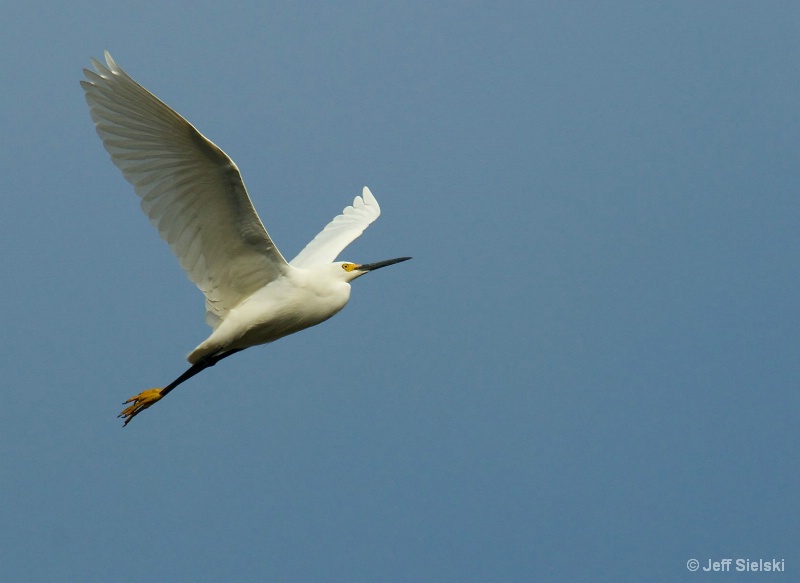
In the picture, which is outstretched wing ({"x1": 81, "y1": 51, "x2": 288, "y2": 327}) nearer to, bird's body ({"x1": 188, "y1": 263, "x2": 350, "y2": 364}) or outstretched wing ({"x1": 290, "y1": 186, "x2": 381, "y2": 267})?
bird's body ({"x1": 188, "y1": 263, "x2": 350, "y2": 364})

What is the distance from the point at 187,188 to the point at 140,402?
2516 millimetres

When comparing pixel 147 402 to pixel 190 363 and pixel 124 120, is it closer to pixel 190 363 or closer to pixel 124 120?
pixel 190 363

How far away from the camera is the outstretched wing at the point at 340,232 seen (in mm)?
12805

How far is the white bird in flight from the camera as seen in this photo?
32.2ft

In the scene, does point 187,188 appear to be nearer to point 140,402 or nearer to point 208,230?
point 208,230

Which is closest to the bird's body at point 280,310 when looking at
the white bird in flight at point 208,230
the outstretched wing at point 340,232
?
the white bird in flight at point 208,230

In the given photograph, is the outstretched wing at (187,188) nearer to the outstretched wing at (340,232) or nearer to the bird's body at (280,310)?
the bird's body at (280,310)

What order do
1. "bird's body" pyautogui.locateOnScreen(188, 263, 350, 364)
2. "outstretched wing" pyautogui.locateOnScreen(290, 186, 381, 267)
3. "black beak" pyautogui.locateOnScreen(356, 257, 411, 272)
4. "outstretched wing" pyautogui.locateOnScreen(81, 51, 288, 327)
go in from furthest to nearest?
"outstretched wing" pyautogui.locateOnScreen(290, 186, 381, 267) < "black beak" pyautogui.locateOnScreen(356, 257, 411, 272) < "bird's body" pyautogui.locateOnScreen(188, 263, 350, 364) < "outstretched wing" pyautogui.locateOnScreen(81, 51, 288, 327)

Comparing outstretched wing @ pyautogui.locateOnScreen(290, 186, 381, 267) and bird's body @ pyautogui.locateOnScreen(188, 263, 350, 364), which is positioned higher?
outstretched wing @ pyautogui.locateOnScreen(290, 186, 381, 267)

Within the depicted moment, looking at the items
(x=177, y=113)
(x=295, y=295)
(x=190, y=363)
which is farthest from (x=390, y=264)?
(x=177, y=113)

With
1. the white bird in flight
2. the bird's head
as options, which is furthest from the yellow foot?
the bird's head

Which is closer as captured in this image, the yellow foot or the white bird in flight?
the white bird in flight

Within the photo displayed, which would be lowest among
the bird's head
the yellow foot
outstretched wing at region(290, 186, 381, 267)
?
the yellow foot

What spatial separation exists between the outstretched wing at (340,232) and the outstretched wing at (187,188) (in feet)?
5.87
